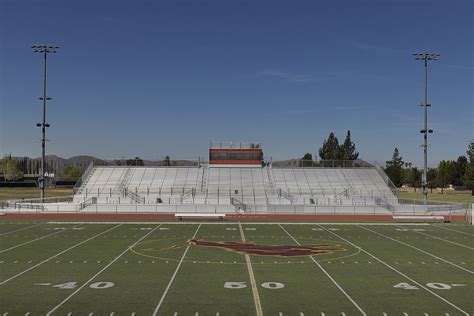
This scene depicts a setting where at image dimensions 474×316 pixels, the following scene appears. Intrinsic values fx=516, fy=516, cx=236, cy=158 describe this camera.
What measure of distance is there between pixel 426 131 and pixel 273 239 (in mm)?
31275

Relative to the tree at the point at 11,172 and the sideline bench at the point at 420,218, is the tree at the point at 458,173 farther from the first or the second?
the tree at the point at 11,172

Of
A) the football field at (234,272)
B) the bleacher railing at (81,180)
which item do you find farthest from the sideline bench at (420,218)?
the bleacher railing at (81,180)

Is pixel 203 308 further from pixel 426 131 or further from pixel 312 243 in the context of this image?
pixel 426 131

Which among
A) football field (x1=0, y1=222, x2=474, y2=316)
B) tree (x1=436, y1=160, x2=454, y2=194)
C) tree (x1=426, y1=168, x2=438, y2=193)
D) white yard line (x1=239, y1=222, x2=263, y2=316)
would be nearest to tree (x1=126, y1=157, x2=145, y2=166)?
football field (x1=0, y1=222, x2=474, y2=316)

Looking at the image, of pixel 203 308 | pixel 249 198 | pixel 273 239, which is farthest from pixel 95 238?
pixel 249 198

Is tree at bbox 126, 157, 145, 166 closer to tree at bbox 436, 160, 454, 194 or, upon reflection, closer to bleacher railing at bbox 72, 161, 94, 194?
bleacher railing at bbox 72, 161, 94, 194

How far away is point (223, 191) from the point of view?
63625mm

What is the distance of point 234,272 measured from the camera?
63.6ft

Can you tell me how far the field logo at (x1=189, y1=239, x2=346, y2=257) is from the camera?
79.0 feet

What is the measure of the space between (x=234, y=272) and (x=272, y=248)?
6630 millimetres

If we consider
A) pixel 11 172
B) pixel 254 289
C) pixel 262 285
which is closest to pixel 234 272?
pixel 262 285

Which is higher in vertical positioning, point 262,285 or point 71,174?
point 71,174

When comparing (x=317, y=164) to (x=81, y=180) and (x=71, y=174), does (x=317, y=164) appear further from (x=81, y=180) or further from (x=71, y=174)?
(x=71, y=174)

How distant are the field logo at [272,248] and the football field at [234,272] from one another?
50 mm
